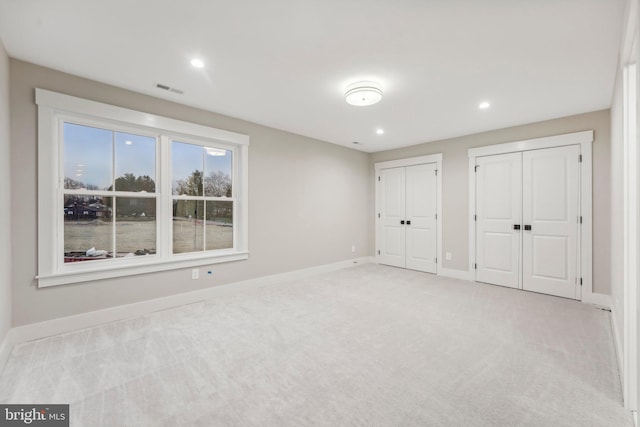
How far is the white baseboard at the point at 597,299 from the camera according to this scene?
141 inches

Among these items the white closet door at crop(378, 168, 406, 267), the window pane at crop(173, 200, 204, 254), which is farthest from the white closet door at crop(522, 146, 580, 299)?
the window pane at crop(173, 200, 204, 254)

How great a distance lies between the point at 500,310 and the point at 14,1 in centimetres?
515

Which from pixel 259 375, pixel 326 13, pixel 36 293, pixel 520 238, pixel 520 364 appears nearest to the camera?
pixel 326 13

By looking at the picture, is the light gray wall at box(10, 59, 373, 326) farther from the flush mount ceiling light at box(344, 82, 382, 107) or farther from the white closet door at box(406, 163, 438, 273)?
the flush mount ceiling light at box(344, 82, 382, 107)

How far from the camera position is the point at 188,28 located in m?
2.06

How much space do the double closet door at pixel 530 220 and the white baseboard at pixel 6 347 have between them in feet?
18.8

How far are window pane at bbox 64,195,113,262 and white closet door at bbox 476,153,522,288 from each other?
531cm

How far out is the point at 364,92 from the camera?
2.91 metres

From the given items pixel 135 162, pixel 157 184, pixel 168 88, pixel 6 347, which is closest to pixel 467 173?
pixel 168 88

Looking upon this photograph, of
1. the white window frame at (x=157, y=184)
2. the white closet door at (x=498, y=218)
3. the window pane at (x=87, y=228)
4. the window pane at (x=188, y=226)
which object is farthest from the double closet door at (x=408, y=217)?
the window pane at (x=87, y=228)

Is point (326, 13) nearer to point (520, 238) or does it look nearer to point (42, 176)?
point (42, 176)

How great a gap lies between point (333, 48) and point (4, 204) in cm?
299

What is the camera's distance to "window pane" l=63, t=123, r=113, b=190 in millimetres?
2861

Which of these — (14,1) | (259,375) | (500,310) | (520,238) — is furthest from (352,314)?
(14,1)
